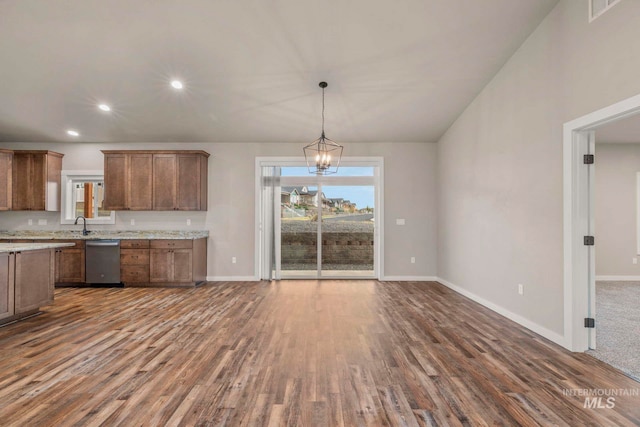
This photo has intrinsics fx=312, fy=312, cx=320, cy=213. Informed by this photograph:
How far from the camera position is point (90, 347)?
2918 millimetres

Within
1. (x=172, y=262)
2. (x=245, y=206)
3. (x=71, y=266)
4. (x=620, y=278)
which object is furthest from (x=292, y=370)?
(x=620, y=278)

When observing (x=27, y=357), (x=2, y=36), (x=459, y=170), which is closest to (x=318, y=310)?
(x=27, y=357)

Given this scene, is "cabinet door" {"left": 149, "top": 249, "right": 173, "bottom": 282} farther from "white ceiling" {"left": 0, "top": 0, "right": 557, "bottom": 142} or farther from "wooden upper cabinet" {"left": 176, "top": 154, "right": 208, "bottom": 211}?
"white ceiling" {"left": 0, "top": 0, "right": 557, "bottom": 142}

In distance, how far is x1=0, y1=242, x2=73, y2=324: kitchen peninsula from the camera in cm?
344

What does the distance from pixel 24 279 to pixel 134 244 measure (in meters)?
1.86

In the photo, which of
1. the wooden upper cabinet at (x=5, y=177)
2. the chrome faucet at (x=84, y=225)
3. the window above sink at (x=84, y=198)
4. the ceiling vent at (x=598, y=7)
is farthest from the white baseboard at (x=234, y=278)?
the ceiling vent at (x=598, y=7)

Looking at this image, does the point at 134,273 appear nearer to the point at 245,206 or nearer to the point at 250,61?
the point at 245,206

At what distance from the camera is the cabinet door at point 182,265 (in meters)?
5.43

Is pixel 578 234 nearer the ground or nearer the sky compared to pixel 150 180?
nearer the ground

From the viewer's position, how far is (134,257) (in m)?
5.49

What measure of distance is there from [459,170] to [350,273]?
2.83m

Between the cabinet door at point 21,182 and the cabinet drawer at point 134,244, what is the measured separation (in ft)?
6.75

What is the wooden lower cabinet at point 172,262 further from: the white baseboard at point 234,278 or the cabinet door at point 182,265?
the white baseboard at point 234,278

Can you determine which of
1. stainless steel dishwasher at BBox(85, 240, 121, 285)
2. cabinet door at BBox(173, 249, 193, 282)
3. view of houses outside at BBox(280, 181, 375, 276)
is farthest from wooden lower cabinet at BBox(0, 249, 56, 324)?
view of houses outside at BBox(280, 181, 375, 276)
